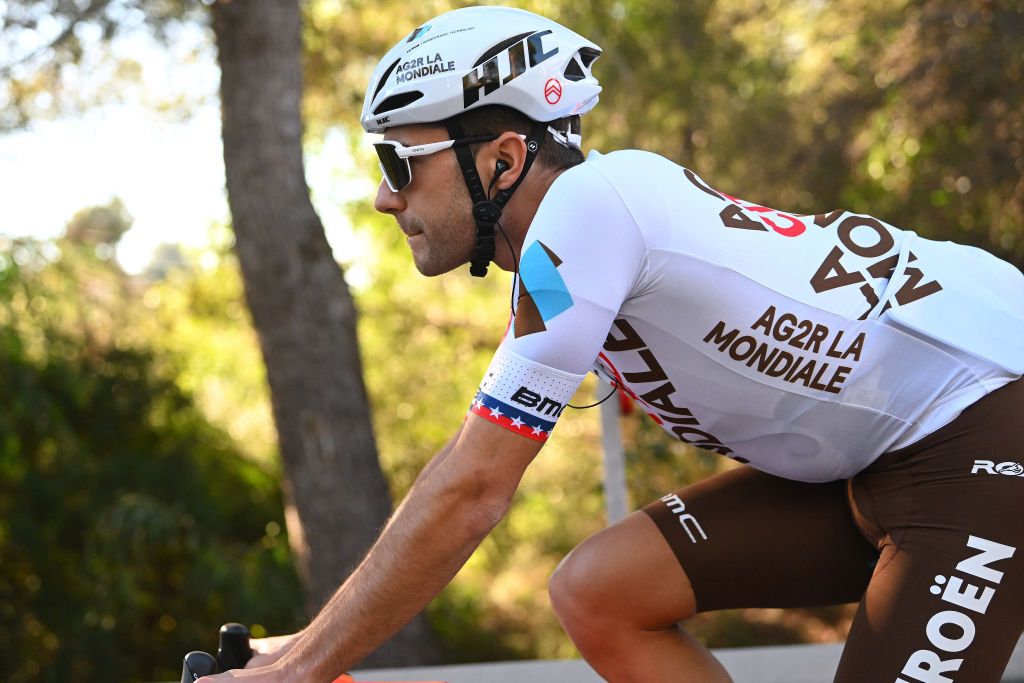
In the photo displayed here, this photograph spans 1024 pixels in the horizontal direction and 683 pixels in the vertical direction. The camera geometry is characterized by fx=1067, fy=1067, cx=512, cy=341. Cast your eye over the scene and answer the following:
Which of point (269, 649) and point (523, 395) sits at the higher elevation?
point (523, 395)

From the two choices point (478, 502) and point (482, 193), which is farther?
point (482, 193)

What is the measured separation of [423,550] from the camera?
1585 millimetres

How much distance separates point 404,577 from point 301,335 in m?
4.76

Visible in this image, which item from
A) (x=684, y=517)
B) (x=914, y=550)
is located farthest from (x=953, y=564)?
(x=684, y=517)

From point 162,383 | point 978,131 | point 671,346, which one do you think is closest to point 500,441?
point 671,346

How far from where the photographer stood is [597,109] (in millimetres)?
8156

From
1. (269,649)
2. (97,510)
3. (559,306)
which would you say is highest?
(559,306)

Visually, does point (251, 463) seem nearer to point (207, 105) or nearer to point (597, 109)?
point (207, 105)

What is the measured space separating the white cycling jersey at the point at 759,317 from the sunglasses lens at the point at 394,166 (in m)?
0.33

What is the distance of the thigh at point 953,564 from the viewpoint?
5.59 feet

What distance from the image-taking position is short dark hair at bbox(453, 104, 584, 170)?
1.92 metres

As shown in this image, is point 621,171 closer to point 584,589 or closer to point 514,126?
point 514,126

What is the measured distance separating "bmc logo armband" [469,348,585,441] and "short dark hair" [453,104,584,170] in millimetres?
500

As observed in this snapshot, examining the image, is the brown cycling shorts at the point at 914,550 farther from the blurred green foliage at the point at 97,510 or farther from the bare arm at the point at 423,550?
the blurred green foliage at the point at 97,510
